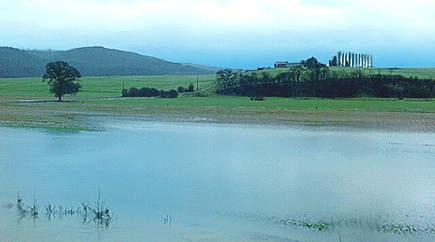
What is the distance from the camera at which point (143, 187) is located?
19.5 metres

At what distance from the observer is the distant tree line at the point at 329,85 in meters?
77.1

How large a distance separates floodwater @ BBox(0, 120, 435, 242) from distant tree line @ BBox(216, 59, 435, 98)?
4315cm

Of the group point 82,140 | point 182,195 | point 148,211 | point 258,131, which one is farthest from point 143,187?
point 258,131

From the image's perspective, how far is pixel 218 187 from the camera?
19.8m

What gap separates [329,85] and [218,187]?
6020cm

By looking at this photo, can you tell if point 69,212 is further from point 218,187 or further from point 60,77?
point 60,77

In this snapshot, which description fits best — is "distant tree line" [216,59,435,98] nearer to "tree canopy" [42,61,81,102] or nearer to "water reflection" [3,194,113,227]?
"tree canopy" [42,61,81,102]

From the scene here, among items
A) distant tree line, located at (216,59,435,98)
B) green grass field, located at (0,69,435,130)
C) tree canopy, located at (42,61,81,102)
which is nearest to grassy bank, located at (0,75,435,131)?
green grass field, located at (0,69,435,130)

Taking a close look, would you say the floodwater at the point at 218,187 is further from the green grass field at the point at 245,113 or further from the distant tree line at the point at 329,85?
the distant tree line at the point at 329,85

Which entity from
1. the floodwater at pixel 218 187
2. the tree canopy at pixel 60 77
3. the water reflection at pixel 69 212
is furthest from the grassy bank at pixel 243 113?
the water reflection at pixel 69 212

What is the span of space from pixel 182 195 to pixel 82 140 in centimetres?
1546

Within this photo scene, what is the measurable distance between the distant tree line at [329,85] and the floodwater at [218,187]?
4315 cm

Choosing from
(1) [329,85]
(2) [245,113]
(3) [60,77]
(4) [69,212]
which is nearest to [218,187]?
(4) [69,212]

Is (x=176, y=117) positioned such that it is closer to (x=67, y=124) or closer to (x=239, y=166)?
(x=67, y=124)
